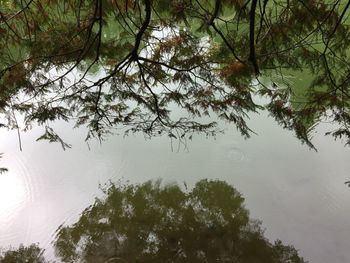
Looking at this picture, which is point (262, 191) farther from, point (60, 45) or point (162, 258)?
point (60, 45)

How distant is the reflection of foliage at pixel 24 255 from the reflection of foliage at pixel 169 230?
0.15 meters

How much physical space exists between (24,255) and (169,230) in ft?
3.45

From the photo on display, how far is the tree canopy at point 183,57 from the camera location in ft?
6.86

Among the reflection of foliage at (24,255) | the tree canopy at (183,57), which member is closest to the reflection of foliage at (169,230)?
the reflection of foliage at (24,255)

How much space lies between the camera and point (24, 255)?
2.62m

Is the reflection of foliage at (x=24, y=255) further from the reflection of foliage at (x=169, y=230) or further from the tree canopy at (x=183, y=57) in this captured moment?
the tree canopy at (x=183, y=57)

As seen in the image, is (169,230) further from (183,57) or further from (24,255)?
(183,57)

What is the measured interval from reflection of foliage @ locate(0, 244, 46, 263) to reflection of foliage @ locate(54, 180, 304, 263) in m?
0.15

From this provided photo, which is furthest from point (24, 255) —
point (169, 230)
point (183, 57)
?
point (183, 57)

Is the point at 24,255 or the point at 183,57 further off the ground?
the point at 183,57

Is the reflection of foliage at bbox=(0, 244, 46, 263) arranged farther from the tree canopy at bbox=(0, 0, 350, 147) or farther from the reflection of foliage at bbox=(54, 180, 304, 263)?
the tree canopy at bbox=(0, 0, 350, 147)

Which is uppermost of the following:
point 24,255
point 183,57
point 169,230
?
point 183,57

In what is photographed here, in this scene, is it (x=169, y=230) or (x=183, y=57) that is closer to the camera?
(x=169, y=230)

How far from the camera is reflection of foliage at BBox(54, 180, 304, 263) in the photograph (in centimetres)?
246
